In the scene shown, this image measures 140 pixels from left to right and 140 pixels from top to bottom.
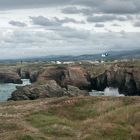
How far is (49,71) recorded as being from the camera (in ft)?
528

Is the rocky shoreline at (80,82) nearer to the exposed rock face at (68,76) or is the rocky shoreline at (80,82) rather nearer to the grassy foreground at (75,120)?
the exposed rock face at (68,76)

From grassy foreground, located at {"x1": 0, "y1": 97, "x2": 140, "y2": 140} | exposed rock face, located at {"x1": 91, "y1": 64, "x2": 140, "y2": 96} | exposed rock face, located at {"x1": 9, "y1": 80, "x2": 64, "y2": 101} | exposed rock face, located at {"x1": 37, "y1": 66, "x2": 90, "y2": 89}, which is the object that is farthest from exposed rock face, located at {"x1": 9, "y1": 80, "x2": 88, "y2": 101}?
grassy foreground, located at {"x1": 0, "y1": 97, "x2": 140, "y2": 140}

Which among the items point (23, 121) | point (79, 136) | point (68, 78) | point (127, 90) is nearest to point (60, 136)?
point (79, 136)

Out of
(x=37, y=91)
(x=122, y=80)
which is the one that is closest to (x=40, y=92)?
(x=37, y=91)

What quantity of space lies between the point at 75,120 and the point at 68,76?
109568 millimetres

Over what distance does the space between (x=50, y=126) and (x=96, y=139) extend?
556 centimetres

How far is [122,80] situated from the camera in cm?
13688

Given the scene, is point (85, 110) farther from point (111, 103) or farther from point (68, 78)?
point (68, 78)

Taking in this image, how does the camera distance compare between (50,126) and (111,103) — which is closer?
(50,126)

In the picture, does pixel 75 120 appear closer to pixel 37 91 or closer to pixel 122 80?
pixel 37 91

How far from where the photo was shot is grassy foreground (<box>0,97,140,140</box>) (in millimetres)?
35188

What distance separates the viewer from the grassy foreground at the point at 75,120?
1385 inches

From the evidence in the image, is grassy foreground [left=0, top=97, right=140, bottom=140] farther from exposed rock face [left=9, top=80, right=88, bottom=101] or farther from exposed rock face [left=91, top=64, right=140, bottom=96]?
exposed rock face [left=91, top=64, right=140, bottom=96]

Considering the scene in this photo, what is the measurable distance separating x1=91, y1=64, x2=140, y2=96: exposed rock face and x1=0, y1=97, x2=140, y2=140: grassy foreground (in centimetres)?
8019
